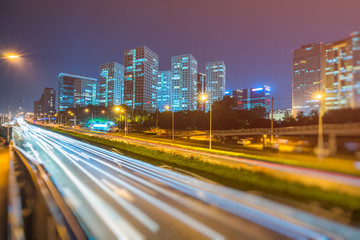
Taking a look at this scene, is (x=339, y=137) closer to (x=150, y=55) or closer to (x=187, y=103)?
(x=187, y=103)

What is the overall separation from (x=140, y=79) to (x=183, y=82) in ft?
124

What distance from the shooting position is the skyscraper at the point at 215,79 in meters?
179

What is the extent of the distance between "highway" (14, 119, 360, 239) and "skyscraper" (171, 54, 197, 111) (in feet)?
473

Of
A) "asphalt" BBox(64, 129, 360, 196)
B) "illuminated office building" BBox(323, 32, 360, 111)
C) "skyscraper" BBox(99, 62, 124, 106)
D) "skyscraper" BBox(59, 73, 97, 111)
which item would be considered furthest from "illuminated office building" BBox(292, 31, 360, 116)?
"skyscraper" BBox(59, 73, 97, 111)

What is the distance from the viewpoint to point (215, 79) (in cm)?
18112

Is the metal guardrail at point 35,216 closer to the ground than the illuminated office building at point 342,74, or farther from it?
closer to the ground

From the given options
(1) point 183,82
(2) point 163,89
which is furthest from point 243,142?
(2) point 163,89

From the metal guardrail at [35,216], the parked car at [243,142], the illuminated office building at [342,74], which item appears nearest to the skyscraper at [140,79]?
the parked car at [243,142]

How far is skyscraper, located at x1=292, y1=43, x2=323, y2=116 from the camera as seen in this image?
28250 millimetres

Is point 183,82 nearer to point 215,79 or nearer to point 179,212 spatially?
point 215,79

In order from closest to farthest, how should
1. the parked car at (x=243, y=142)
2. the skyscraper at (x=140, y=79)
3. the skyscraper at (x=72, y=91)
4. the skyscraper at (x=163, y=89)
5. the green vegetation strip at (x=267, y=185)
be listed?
the green vegetation strip at (x=267, y=185) < the parked car at (x=243, y=142) < the skyscraper at (x=140, y=79) < the skyscraper at (x=163, y=89) < the skyscraper at (x=72, y=91)

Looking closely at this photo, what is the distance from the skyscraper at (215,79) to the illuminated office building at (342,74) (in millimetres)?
164023

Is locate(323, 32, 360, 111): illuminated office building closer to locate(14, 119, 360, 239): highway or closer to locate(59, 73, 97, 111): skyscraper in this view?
locate(14, 119, 360, 239): highway

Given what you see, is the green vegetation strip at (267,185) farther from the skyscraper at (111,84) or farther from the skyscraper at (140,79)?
the skyscraper at (111,84)
